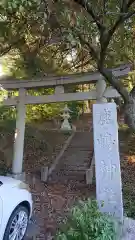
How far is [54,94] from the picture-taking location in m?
7.64

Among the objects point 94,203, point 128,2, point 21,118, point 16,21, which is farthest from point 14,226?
point 21,118

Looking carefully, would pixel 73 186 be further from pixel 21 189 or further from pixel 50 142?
pixel 50 142

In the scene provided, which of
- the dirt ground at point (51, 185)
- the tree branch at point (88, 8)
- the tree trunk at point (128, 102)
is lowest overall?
the dirt ground at point (51, 185)

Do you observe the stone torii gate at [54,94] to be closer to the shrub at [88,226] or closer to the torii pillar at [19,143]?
the torii pillar at [19,143]

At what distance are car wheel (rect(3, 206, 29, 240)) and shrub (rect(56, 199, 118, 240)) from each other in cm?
79

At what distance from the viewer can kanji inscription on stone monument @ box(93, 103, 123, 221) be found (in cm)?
385

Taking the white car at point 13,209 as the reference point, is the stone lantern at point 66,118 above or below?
above

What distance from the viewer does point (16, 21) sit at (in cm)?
470

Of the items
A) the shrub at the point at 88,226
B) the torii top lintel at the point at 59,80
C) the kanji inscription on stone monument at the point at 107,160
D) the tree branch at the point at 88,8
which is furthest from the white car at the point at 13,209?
the torii top lintel at the point at 59,80

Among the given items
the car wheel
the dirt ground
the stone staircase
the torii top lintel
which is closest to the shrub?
the car wheel

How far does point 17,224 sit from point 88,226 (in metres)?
1.30

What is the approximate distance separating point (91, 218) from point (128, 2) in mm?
3356

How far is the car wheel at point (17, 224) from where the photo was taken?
12.3 ft

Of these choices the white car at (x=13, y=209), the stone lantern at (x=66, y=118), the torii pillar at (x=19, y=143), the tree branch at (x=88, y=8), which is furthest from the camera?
the stone lantern at (x=66, y=118)
